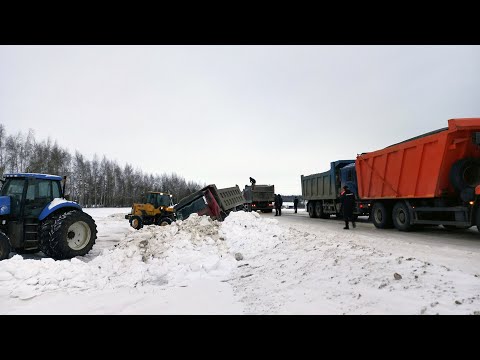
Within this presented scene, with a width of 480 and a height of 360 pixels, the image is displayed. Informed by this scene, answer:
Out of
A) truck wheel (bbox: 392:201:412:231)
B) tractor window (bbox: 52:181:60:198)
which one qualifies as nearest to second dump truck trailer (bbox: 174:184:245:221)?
tractor window (bbox: 52:181:60:198)

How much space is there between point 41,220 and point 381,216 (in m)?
12.3

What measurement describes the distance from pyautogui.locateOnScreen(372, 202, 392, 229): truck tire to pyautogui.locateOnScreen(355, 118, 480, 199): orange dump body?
0.42m

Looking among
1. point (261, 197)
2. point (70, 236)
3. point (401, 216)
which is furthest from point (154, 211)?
point (401, 216)

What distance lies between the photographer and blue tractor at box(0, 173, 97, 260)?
8.36 meters

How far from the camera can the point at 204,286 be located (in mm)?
5504

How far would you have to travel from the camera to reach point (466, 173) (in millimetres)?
9297

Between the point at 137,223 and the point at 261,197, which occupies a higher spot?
the point at 261,197

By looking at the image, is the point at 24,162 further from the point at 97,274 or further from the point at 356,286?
the point at 356,286

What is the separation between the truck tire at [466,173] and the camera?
9203mm

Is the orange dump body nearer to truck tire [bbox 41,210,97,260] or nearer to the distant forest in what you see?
truck tire [bbox 41,210,97,260]

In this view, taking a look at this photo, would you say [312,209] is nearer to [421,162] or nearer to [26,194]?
[421,162]

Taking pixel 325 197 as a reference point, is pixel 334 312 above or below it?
below
